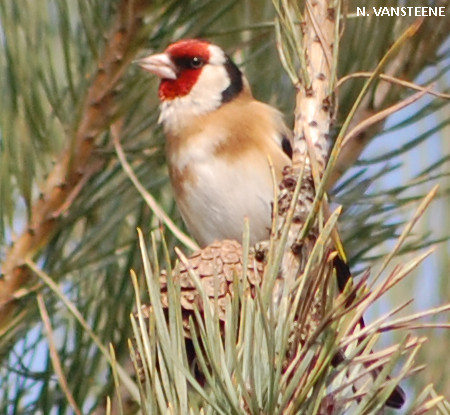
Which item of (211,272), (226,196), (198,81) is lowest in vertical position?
(226,196)

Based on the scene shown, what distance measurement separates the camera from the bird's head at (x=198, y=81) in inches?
67.4

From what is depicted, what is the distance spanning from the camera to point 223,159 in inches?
63.8

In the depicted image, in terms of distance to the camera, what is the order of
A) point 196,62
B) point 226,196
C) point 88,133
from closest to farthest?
point 88,133 → point 226,196 → point 196,62

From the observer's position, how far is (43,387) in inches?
42.9

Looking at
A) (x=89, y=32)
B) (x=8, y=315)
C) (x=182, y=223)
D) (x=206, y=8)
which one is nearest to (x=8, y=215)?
(x=8, y=315)

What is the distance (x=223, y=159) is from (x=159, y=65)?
30 cm

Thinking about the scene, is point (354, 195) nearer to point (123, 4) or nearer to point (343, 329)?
point (123, 4)

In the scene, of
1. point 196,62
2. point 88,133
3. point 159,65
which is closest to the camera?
point 88,133

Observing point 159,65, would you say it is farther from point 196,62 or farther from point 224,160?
point 196,62

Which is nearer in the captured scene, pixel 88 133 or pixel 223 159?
pixel 88 133

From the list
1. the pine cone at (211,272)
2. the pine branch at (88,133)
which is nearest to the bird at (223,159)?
the pine branch at (88,133)

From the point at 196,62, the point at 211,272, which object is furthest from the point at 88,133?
the point at 196,62

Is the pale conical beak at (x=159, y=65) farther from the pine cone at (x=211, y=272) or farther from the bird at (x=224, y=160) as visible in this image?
the pine cone at (x=211, y=272)

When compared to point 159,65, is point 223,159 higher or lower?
lower
